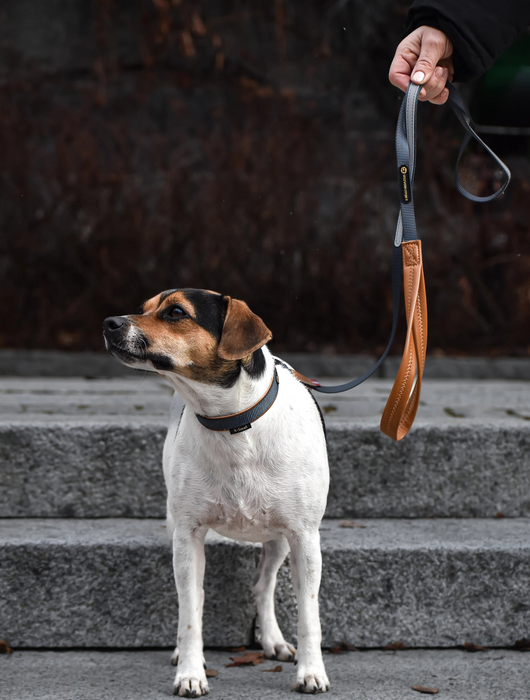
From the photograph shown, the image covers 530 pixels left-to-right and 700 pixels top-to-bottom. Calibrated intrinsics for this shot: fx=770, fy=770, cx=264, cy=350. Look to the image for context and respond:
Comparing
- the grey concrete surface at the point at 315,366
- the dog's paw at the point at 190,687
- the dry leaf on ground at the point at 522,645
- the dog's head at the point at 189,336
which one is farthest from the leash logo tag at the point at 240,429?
the grey concrete surface at the point at 315,366

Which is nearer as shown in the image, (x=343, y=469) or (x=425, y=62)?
(x=425, y=62)

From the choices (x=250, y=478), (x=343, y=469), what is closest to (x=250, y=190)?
(x=343, y=469)

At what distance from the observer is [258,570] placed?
98.7 inches

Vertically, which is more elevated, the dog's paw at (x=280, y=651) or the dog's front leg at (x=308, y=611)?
the dog's front leg at (x=308, y=611)

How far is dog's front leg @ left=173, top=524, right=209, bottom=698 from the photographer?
2166mm

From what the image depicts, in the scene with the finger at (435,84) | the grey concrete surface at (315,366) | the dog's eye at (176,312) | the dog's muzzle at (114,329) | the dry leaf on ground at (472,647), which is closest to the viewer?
the dog's muzzle at (114,329)

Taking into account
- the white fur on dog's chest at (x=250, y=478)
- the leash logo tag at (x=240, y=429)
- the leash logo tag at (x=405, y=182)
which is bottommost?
the white fur on dog's chest at (x=250, y=478)

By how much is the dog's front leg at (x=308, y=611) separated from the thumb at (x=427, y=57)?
4.37 ft

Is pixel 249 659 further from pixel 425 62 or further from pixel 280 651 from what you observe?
pixel 425 62

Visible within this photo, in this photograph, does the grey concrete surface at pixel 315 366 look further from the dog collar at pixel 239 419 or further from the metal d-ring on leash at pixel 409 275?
the dog collar at pixel 239 419

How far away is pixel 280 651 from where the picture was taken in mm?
2408

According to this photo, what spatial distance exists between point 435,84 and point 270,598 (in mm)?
1648

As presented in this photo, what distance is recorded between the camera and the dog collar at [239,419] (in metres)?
2.16

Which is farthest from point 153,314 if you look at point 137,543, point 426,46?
point 426,46
